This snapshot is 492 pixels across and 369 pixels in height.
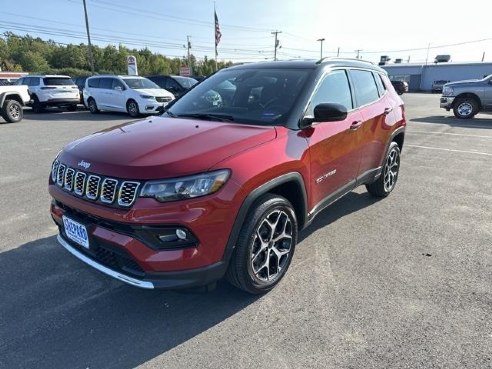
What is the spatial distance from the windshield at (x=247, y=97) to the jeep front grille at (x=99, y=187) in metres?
1.22

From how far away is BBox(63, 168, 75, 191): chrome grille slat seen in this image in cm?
270

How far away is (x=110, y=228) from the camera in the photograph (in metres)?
2.44

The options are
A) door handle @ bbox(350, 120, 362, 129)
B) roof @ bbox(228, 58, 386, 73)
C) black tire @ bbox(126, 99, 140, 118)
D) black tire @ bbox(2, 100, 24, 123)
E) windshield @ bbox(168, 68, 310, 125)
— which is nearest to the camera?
windshield @ bbox(168, 68, 310, 125)

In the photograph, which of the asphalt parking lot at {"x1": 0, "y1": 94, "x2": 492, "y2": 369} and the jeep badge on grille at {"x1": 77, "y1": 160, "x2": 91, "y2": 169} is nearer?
the asphalt parking lot at {"x1": 0, "y1": 94, "x2": 492, "y2": 369}

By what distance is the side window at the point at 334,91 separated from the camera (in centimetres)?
340

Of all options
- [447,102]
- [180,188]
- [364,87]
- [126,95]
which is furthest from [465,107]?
[180,188]

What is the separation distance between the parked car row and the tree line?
61.1m

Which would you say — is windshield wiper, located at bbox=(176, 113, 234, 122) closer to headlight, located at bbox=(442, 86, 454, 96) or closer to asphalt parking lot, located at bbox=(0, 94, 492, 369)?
asphalt parking lot, located at bbox=(0, 94, 492, 369)

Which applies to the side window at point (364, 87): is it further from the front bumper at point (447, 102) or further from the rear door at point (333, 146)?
the front bumper at point (447, 102)

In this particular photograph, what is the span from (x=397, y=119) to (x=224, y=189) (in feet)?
11.8

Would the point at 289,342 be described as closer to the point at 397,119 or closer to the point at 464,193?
the point at 397,119

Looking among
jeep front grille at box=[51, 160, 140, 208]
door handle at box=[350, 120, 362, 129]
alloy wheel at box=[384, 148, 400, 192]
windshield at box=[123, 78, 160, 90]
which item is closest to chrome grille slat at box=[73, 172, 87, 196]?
jeep front grille at box=[51, 160, 140, 208]

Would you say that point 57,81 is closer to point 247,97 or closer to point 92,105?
point 92,105

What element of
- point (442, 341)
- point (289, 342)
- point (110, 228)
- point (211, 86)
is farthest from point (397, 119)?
point (110, 228)
